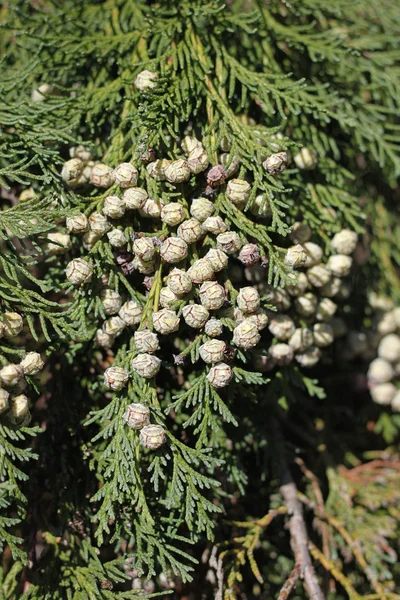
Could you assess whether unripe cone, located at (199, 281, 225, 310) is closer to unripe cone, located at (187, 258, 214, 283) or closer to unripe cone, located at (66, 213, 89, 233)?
unripe cone, located at (187, 258, 214, 283)

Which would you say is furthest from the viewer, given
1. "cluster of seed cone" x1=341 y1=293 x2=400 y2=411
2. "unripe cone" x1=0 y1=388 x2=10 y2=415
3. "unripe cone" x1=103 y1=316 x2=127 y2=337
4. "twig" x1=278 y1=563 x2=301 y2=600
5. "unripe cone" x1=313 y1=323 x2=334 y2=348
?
"cluster of seed cone" x1=341 y1=293 x2=400 y2=411

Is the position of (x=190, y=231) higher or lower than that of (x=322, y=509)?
higher

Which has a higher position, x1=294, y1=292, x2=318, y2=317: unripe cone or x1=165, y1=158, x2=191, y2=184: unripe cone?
x1=165, y1=158, x2=191, y2=184: unripe cone

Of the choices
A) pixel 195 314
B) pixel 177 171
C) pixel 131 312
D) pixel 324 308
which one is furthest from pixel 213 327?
pixel 324 308

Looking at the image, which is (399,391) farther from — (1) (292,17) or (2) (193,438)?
(1) (292,17)

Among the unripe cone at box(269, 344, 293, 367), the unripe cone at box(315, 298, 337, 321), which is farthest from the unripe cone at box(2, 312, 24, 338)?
the unripe cone at box(315, 298, 337, 321)

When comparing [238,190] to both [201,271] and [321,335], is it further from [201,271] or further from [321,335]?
[321,335]

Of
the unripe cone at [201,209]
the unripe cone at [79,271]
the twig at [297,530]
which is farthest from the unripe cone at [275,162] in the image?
the twig at [297,530]
